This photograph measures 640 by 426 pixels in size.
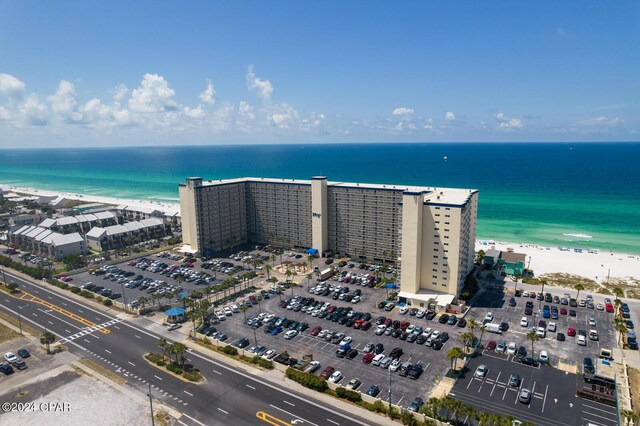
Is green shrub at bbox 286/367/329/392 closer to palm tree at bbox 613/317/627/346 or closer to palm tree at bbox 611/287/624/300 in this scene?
palm tree at bbox 613/317/627/346

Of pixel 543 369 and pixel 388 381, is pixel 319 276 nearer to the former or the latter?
pixel 388 381

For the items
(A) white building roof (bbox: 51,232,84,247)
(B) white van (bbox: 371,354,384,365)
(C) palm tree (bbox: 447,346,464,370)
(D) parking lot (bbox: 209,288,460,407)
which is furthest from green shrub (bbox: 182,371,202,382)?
(A) white building roof (bbox: 51,232,84,247)

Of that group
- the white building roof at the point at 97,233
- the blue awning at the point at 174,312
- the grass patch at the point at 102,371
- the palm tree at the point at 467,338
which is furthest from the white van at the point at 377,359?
the white building roof at the point at 97,233

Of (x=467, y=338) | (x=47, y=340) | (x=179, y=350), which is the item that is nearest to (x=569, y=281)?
(x=467, y=338)

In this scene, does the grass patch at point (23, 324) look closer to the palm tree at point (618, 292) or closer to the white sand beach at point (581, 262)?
the white sand beach at point (581, 262)

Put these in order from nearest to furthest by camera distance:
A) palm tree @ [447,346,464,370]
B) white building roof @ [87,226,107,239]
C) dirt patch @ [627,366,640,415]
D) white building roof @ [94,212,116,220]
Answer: dirt patch @ [627,366,640,415] → palm tree @ [447,346,464,370] → white building roof @ [87,226,107,239] → white building roof @ [94,212,116,220]

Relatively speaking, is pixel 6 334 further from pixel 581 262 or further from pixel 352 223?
pixel 581 262
